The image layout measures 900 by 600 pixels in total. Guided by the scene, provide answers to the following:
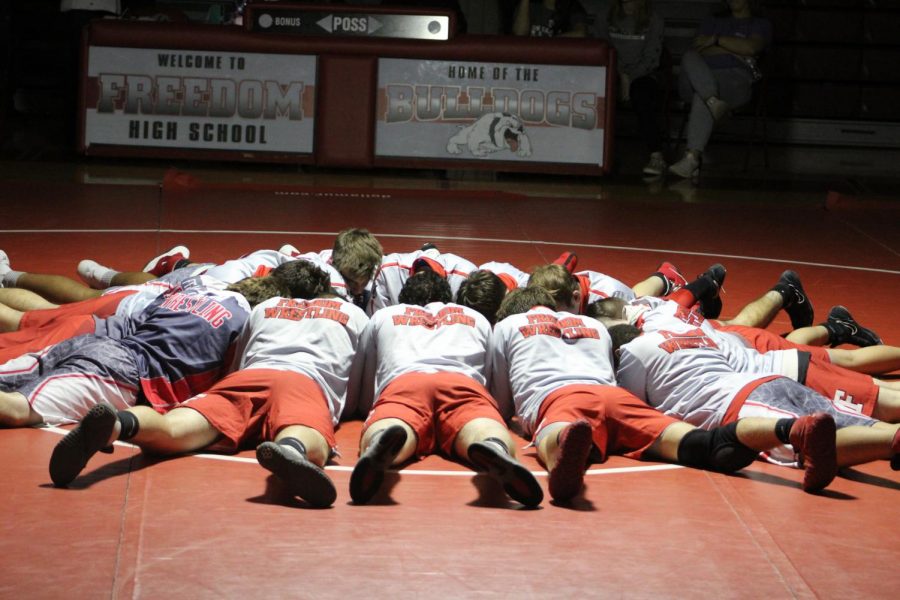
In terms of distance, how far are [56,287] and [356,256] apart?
1815 mm

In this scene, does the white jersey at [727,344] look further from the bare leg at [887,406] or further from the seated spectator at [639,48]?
the seated spectator at [639,48]

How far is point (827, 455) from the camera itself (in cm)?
432

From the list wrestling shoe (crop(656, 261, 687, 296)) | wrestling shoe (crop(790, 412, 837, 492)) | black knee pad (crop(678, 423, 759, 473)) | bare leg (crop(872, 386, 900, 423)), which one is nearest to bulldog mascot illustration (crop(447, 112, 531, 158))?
wrestling shoe (crop(656, 261, 687, 296))

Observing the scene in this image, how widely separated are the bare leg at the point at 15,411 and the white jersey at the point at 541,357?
6.11ft

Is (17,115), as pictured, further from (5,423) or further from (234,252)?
(5,423)

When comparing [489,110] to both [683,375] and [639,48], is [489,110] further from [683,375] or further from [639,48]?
[683,375]

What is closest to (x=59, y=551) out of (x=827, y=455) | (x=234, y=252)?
(x=827, y=455)

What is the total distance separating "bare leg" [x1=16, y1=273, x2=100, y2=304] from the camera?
670 cm

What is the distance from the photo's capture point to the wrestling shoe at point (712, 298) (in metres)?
6.79

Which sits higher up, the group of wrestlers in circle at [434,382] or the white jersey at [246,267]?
the white jersey at [246,267]

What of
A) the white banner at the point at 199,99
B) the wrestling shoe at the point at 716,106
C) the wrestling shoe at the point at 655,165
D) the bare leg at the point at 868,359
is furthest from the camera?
the wrestling shoe at the point at 655,165

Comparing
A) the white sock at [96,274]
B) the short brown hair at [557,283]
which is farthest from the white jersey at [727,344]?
the white sock at [96,274]

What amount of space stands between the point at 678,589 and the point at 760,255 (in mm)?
6049

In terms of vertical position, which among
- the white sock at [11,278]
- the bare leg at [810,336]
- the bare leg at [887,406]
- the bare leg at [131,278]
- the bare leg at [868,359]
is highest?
the bare leg at [131,278]
